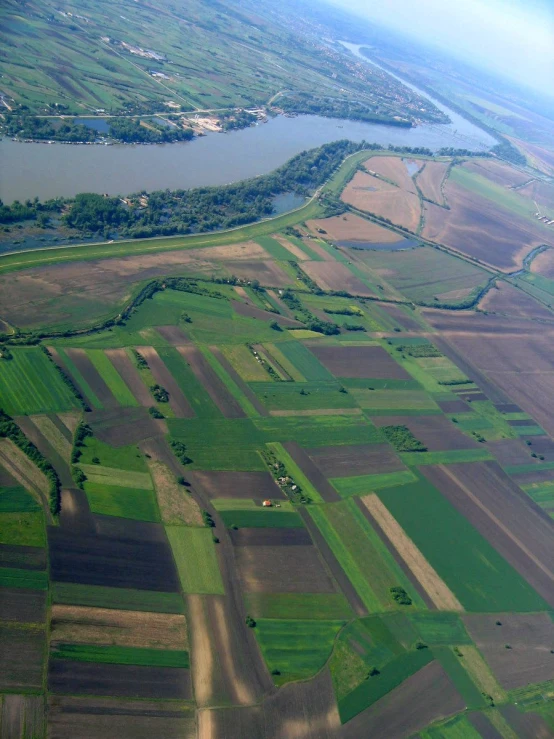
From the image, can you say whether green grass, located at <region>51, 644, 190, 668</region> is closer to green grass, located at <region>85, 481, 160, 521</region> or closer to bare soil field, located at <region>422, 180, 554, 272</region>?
green grass, located at <region>85, 481, 160, 521</region>

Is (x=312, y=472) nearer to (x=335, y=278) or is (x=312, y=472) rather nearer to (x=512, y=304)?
(x=335, y=278)

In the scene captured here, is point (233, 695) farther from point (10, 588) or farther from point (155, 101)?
point (155, 101)

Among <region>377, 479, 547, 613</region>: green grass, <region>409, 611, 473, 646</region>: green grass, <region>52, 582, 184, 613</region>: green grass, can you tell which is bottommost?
<region>52, 582, 184, 613</region>: green grass

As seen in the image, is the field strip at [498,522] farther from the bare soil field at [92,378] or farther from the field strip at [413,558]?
the bare soil field at [92,378]

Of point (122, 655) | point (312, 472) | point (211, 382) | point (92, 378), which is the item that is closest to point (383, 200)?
point (211, 382)

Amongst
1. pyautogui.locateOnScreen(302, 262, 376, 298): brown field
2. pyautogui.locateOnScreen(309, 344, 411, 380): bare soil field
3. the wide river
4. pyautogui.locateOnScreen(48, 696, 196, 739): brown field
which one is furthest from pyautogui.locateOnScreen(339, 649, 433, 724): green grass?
the wide river

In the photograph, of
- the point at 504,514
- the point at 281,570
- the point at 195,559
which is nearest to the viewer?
the point at 195,559

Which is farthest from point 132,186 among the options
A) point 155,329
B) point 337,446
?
point 337,446
